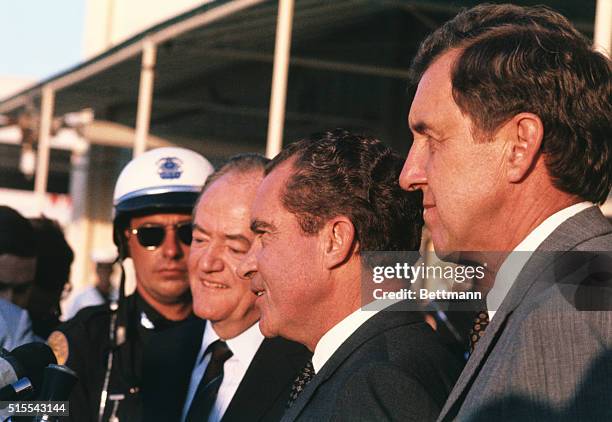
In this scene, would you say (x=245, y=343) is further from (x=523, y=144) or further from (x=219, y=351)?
(x=523, y=144)

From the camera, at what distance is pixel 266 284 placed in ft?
10.3

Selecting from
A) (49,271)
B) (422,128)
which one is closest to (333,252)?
(422,128)

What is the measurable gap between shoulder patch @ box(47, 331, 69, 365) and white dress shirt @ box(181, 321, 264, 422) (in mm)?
484

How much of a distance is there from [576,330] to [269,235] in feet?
4.39

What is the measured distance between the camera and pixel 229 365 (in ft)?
13.9

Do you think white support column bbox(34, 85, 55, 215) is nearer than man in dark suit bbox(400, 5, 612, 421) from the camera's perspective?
No

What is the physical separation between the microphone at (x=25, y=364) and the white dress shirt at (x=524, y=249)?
1.23 m

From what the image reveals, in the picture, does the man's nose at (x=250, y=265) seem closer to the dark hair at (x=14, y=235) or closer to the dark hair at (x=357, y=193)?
the dark hair at (x=357, y=193)

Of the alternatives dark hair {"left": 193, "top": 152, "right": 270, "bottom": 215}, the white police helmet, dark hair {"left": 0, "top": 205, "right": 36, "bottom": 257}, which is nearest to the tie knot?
dark hair {"left": 193, "top": 152, "right": 270, "bottom": 215}

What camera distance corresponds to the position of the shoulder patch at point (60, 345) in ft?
14.6

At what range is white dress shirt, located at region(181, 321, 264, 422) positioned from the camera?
408cm

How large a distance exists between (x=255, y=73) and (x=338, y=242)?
1776cm

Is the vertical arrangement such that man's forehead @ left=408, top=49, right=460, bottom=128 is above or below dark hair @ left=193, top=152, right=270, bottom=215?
above

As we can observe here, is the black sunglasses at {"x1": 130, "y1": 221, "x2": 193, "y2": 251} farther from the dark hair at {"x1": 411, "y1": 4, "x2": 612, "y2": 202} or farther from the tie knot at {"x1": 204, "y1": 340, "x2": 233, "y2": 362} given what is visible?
the dark hair at {"x1": 411, "y1": 4, "x2": 612, "y2": 202}
